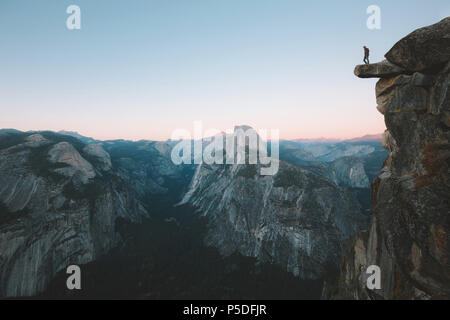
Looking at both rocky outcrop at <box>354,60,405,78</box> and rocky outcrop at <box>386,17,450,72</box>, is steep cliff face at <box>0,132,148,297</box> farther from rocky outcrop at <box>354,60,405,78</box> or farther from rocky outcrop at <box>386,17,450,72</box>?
rocky outcrop at <box>386,17,450,72</box>

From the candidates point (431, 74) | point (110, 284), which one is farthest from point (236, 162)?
point (431, 74)

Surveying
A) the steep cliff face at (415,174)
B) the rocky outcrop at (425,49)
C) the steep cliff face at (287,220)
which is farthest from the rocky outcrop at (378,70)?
the steep cliff face at (287,220)

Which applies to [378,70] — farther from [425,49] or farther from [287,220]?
[287,220]

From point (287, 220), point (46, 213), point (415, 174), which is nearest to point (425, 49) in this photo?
point (415, 174)

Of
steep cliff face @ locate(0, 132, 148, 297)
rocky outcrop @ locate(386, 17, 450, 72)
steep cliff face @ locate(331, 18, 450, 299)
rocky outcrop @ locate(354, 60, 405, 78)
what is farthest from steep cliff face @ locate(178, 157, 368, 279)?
rocky outcrop @ locate(386, 17, 450, 72)

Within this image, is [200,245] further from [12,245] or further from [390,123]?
[390,123]
